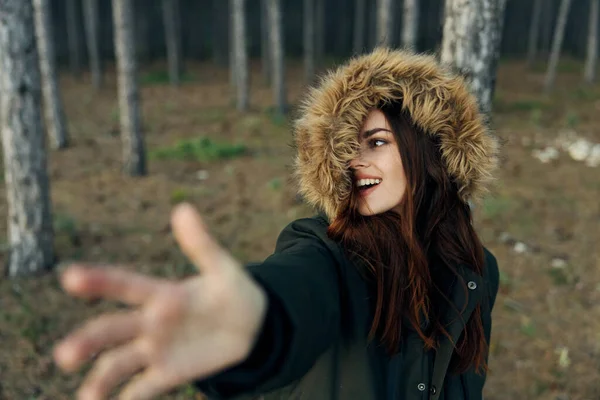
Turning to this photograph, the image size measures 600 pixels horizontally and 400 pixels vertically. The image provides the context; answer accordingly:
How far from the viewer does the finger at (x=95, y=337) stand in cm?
75

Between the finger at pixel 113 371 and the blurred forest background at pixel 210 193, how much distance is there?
1.48m

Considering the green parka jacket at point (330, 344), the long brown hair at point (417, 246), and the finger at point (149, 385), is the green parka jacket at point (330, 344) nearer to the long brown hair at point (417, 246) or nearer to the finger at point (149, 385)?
the long brown hair at point (417, 246)

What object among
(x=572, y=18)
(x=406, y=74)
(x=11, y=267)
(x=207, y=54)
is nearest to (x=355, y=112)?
(x=406, y=74)

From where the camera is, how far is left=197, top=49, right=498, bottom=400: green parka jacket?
4.81ft

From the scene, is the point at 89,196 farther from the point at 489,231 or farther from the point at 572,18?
the point at 572,18

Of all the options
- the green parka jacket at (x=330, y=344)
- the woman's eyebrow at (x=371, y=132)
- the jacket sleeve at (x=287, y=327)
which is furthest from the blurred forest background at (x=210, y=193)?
the jacket sleeve at (x=287, y=327)

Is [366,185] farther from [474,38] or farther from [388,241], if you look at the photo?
[474,38]

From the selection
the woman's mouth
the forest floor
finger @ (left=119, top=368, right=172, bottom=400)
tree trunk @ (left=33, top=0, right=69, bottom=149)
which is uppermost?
the woman's mouth

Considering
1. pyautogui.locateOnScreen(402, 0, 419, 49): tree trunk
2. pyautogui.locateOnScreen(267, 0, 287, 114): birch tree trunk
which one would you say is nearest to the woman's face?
pyautogui.locateOnScreen(402, 0, 419, 49): tree trunk

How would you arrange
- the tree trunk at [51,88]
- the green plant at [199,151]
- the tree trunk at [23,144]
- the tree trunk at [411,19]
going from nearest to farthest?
the tree trunk at [23,144]
the tree trunk at [411,19]
the green plant at [199,151]
the tree trunk at [51,88]

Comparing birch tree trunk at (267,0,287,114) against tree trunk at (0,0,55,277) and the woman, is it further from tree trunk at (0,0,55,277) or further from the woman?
the woman

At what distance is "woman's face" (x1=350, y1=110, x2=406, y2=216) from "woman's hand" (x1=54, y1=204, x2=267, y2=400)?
32.4 inches

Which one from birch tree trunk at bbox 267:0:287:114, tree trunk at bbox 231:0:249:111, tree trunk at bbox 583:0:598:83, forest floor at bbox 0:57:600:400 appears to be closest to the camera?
forest floor at bbox 0:57:600:400

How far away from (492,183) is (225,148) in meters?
8.47
